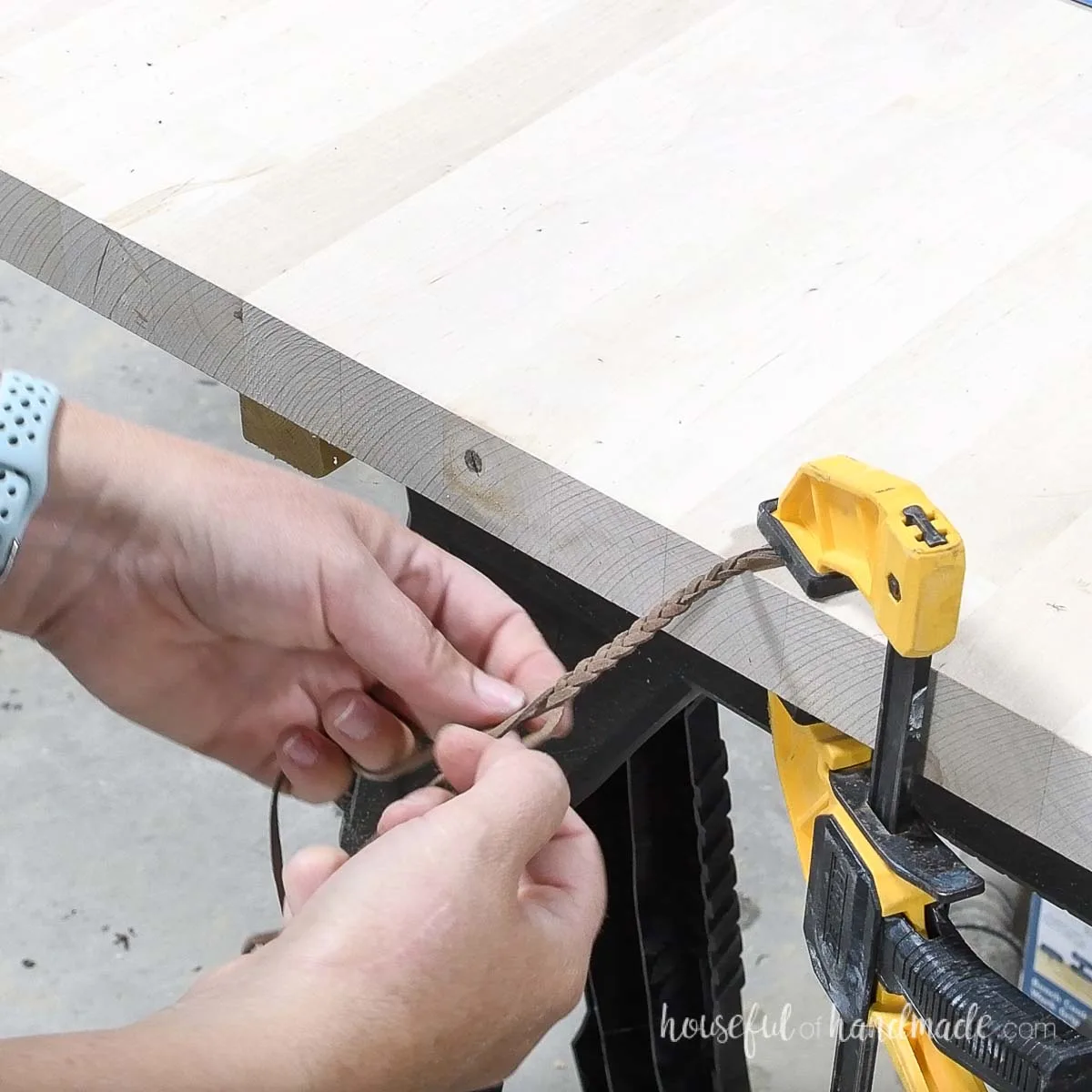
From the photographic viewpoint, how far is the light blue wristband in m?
0.64

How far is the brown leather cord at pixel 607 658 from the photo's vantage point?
547 mm

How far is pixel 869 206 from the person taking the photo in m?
0.69

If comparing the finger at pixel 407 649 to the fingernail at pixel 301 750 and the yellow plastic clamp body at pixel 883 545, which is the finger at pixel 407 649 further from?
the yellow plastic clamp body at pixel 883 545

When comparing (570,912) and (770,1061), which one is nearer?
(570,912)

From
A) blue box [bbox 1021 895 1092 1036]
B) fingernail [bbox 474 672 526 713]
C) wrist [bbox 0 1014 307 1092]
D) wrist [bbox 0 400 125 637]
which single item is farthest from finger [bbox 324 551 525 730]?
blue box [bbox 1021 895 1092 1036]

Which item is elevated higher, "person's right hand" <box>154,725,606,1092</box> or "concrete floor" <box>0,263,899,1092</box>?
"person's right hand" <box>154,725,606,1092</box>

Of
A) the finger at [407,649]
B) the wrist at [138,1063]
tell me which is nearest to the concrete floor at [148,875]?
the finger at [407,649]

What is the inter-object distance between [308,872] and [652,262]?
0.31m

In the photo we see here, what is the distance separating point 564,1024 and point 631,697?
71cm

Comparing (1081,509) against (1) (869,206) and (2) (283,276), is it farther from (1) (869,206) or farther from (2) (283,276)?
(2) (283,276)

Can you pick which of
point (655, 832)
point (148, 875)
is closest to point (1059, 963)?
point (655, 832)

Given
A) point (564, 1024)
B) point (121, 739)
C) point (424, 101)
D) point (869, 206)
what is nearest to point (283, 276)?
point (424, 101)

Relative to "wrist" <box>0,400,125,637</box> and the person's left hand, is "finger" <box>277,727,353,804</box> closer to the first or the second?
the person's left hand

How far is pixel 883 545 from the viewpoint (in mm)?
484
